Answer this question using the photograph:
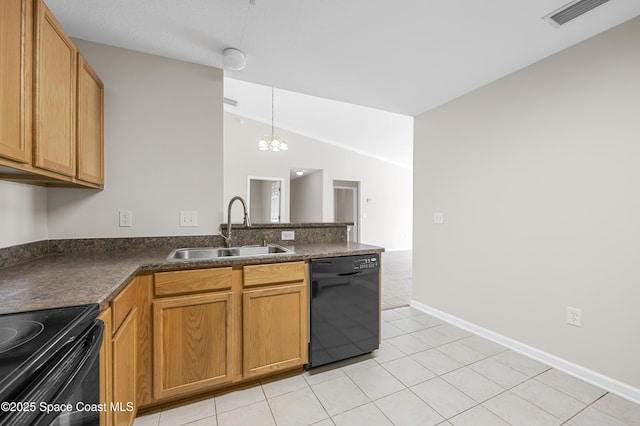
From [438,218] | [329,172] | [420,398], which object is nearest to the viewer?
[420,398]

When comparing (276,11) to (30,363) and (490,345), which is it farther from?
(490,345)

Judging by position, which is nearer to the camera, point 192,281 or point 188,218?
point 192,281

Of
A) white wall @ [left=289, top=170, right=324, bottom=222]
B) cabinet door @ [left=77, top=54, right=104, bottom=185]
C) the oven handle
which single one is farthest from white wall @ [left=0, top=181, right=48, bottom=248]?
white wall @ [left=289, top=170, right=324, bottom=222]

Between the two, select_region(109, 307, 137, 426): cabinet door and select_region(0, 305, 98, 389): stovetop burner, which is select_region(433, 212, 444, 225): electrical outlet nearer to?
select_region(109, 307, 137, 426): cabinet door

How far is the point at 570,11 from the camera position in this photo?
1649mm

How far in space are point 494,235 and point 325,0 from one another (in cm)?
234

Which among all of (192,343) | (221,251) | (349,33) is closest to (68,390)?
(192,343)

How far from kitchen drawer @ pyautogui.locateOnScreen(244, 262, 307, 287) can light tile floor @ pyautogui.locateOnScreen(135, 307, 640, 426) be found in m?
0.71

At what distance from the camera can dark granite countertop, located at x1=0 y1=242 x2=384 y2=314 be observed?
3.11 feet

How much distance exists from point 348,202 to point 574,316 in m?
5.95

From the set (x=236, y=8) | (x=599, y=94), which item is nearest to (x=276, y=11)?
(x=236, y=8)

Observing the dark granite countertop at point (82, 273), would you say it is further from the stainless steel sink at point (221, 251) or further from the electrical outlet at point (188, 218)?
the electrical outlet at point (188, 218)

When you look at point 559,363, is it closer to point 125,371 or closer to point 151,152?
point 125,371

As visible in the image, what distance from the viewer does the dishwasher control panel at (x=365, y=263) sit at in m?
1.99
